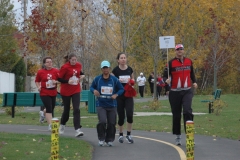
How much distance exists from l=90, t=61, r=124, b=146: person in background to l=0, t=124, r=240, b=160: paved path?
0.89 ft

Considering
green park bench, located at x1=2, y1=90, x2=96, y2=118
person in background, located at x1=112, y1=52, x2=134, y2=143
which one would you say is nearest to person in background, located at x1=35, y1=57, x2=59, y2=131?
person in background, located at x1=112, y1=52, x2=134, y2=143

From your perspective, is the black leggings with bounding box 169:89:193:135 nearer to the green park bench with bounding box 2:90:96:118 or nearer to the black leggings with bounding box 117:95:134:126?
the black leggings with bounding box 117:95:134:126

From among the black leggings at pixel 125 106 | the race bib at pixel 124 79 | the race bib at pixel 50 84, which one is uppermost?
the race bib at pixel 124 79

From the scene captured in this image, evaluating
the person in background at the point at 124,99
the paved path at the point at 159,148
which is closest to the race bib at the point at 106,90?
the person in background at the point at 124,99

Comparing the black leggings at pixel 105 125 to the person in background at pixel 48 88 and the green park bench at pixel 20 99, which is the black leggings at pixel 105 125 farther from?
the green park bench at pixel 20 99

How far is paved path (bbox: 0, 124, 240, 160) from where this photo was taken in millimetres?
11414

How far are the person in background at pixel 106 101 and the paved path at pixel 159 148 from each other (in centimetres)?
27

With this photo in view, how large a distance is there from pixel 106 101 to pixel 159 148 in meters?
1.45

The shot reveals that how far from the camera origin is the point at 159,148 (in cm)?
1276

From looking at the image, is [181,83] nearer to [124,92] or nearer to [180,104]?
[180,104]

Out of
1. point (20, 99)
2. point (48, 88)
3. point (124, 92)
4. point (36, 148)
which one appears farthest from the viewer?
point (20, 99)

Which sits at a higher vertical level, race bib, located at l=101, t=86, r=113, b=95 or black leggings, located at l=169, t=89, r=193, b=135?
race bib, located at l=101, t=86, r=113, b=95

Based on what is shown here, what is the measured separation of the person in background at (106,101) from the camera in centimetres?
1305

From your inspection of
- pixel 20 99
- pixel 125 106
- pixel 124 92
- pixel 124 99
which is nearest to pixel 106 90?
pixel 124 92
